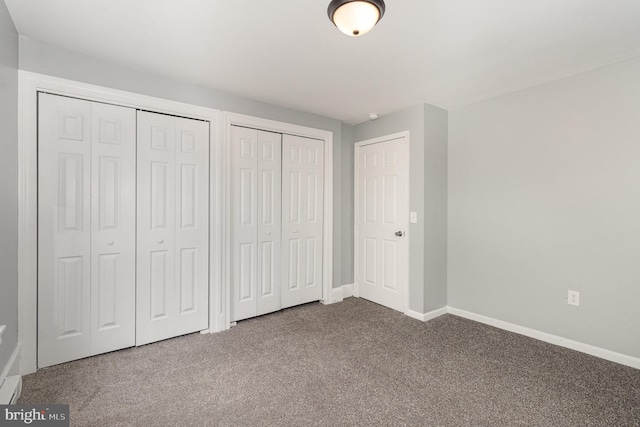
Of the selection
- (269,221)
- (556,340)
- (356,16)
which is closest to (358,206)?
(269,221)

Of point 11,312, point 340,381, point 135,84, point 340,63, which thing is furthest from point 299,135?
point 11,312

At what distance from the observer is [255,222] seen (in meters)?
3.19

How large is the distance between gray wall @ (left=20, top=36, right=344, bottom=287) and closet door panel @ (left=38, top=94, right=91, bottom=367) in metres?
0.22

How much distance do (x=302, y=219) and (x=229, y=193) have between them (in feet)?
3.21

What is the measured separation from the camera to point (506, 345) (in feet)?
8.54

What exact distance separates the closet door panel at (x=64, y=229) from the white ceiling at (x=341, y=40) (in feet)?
1.78

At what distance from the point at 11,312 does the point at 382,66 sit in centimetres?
318

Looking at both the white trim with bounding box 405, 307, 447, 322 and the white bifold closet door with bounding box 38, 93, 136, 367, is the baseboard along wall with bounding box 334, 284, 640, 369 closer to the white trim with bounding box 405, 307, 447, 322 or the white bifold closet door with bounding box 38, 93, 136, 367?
the white trim with bounding box 405, 307, 447, 322

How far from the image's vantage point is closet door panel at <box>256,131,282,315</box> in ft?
10.6

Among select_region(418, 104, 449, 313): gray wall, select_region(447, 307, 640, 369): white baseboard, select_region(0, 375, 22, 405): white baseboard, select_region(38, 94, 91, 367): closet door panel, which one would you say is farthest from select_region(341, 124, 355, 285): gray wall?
select_region(0, 375, 22, 405): white baseboard

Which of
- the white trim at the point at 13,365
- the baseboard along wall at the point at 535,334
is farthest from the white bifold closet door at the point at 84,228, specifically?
the baseboard along wall at the point at 535,334

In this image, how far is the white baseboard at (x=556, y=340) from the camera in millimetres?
2258
